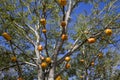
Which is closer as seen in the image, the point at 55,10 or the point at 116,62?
the point at 55,10

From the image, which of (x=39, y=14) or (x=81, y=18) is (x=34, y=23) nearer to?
(x=39, y=14)

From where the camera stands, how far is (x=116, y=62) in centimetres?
1914

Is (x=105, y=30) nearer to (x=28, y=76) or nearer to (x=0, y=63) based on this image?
(x=0, y=63)

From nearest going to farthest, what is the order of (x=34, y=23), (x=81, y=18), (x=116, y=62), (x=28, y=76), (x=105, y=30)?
(x=105, y=30), (x=34, y=23), (x=81, y=18), (x=28, y=76), (x=116, y=62)

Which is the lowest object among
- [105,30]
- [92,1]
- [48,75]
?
[48,75]

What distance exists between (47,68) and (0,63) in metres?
2.63

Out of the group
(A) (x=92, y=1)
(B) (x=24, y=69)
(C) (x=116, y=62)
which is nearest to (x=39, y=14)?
(A) (x=92, y=1)

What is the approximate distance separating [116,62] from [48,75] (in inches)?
386

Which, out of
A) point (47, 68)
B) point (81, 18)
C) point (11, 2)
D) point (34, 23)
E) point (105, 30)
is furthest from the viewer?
point (81, 18)

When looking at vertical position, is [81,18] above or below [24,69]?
above

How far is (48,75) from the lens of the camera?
1035cm

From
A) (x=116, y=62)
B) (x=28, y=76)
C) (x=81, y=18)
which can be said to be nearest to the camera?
(x=81, y=18)

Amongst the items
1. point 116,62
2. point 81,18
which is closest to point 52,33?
point 81,18

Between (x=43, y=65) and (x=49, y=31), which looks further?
(x=49, y=31)
